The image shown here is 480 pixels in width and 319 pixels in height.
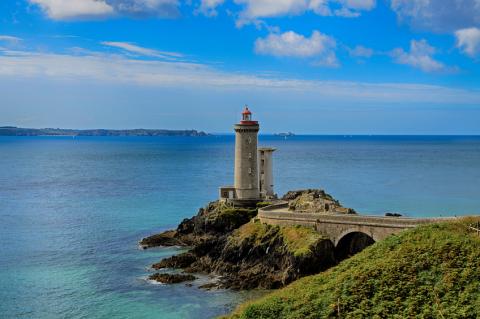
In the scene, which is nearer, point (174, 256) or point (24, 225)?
point (174, 256)

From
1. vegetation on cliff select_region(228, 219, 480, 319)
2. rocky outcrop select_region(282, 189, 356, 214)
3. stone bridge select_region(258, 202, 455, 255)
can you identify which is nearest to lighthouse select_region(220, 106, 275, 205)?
rocky outcrop select_region(282, 189, 356, 214)

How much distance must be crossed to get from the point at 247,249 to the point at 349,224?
896 cm

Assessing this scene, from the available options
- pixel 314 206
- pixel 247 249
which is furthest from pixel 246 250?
pixel 314 206

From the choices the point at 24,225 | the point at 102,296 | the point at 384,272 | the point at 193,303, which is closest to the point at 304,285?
the point at 384,272

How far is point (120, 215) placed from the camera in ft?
240

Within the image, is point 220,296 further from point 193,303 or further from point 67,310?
point 67,310

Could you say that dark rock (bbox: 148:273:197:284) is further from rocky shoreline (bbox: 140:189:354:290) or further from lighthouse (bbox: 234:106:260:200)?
lighthouse (bbox: 234:106:260:200)

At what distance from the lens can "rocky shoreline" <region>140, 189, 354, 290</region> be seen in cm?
4309

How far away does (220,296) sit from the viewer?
135ft

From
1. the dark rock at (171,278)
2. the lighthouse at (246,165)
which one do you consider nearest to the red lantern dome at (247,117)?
the lighthouse at (246,165)

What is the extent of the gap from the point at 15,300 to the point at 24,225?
27318mm

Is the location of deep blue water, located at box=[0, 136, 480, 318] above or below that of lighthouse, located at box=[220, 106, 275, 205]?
below

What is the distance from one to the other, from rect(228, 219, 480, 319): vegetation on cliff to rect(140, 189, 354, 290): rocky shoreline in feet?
35.7

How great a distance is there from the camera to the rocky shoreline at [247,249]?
141ft
